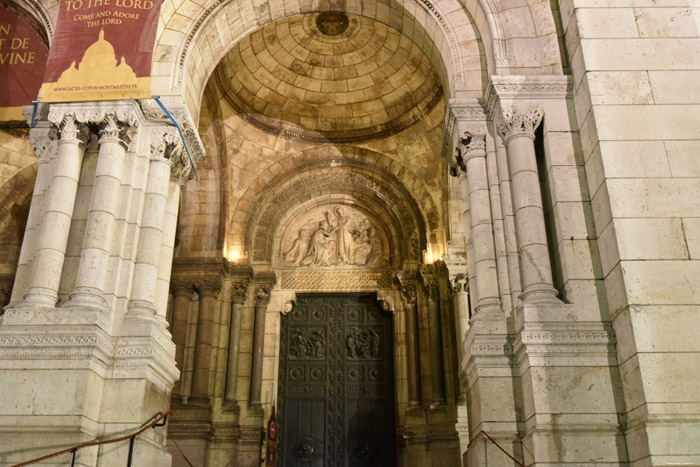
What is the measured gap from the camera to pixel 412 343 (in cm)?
1358

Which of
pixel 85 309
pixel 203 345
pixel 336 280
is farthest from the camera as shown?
pixel 336 280

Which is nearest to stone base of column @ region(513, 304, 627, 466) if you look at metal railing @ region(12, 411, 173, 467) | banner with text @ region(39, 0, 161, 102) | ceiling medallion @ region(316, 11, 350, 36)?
metal railing @ region(12, 411, 173, 467)

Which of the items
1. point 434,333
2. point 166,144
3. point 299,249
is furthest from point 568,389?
point 299,249

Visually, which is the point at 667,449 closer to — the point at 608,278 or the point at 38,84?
the point at 608,278

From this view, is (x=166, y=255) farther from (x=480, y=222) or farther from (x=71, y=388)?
(x=480, y=222)

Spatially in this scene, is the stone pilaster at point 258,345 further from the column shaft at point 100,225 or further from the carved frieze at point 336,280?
the column shaft at point 100,225

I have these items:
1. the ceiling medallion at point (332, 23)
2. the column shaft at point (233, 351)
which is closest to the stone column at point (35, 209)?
the column shaft at point (233, 351)

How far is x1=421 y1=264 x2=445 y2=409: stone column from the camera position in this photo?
13.0m

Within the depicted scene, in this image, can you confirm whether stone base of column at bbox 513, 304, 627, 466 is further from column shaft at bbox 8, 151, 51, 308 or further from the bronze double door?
the bronze double door

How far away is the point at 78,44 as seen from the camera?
8203 mm

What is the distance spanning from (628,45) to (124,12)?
6.34 metres

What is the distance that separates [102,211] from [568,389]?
5.57 m

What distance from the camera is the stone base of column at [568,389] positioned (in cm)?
617

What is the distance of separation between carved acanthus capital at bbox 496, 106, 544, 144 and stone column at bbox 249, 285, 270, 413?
7652 mm
